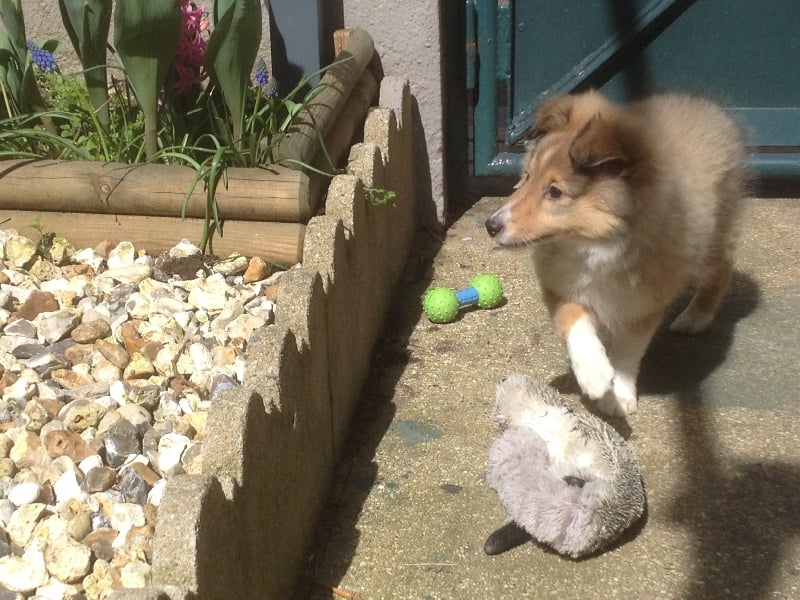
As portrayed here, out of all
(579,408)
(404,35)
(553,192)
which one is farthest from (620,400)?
(404,35)

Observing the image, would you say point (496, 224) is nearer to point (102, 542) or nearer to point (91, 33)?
point (102, 542)

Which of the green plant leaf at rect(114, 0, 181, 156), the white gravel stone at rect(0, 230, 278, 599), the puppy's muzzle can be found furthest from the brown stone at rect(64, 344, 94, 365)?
the puppy's muzzle

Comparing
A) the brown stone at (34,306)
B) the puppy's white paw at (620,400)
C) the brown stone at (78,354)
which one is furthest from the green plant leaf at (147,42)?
the puppy's white paw at (620,400)

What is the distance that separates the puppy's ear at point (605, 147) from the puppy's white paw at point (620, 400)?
32.7 inches

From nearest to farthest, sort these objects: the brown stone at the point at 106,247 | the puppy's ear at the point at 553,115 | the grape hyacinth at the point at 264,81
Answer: the puppy's ear at the point at 553,115
the brown stone at the point at 106,247
the grape hyacinth at the point at 264,81

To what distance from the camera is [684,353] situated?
3543mm

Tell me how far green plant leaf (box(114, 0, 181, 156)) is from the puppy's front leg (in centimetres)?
171

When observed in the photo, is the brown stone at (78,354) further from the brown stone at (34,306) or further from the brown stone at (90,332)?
the brown stone at (34,306)

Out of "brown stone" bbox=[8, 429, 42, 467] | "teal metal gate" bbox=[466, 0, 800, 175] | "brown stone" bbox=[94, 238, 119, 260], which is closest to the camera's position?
"brown stone" bbox=[8, 429, 42, 467]

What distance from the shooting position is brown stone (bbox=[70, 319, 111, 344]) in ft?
9.31

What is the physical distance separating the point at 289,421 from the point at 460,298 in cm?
165

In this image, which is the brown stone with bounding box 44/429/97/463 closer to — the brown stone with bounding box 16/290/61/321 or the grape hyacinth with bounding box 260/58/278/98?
the brown stone with bounding box 16/290/61/321

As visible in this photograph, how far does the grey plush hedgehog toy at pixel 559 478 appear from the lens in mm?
2402

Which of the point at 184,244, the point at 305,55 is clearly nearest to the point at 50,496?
the point at 184,244
